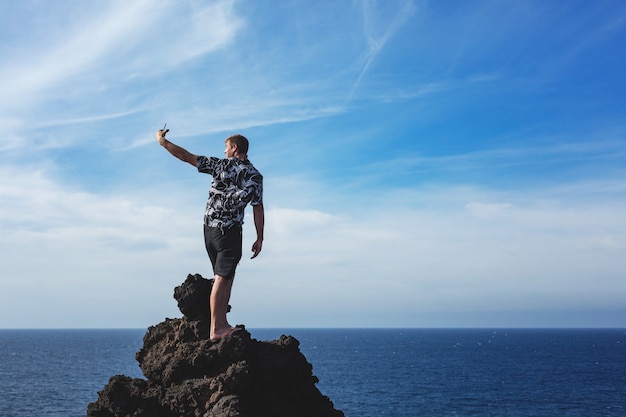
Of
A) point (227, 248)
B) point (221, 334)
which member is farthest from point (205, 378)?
point (227, 248)

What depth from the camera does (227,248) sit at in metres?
9.51

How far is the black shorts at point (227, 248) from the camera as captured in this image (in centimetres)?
948

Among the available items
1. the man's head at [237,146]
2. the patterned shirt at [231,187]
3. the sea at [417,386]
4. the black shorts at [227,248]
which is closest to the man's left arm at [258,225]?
the patterned shirt at [231,187]

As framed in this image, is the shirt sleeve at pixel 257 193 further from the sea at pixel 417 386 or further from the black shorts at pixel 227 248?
the sea at pixel 417 386

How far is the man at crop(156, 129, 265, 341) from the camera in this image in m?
9.39

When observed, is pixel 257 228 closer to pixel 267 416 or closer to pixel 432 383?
pixel 267 416

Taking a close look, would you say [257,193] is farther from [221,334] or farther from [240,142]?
[221,334]

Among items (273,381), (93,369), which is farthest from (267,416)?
(93,369)

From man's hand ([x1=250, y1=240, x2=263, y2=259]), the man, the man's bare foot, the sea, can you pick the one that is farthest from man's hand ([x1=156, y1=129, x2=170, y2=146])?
the sea

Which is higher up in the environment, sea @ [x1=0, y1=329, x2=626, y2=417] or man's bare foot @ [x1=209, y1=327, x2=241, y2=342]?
man's bare foot @ [x1=209, y1=327, x2=241, y2=342]

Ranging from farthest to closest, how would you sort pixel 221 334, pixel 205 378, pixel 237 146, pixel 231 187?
pixel 221 334 → pixel 205 378 → pixel 237 146 → pixel 231 187

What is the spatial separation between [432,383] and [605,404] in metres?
25.1

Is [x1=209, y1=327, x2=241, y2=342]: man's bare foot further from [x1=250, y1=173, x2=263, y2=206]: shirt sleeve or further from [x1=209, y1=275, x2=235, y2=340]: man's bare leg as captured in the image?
[x1=250, y1=173, x2=263, y2=206]: shirt sleeve

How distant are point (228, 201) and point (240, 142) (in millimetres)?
959
